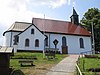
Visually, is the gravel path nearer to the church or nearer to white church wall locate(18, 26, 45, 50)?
white church wall locate(18, 26, 45, 50)

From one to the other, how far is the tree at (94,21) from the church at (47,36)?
7.23 m

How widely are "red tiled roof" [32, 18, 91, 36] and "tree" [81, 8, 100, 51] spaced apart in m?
7.70

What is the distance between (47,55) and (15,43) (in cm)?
1722

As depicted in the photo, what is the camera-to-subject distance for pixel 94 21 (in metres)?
57.0

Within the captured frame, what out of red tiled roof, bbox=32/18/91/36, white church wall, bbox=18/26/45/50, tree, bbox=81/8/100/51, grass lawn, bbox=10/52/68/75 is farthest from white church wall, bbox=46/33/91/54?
grass lawn, bbox=10/52/68/75

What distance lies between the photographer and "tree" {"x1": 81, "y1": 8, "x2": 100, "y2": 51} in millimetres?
56500

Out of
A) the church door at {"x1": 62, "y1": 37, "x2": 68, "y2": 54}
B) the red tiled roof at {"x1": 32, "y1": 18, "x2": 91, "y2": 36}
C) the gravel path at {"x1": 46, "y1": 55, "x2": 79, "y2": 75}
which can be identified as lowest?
the gravel path at {"x1": 46, "y1": 55, "x2": 79, "y2": 75}

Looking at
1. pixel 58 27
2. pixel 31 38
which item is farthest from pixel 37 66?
pixel 58 27

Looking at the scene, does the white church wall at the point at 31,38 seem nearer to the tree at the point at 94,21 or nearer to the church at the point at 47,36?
the church at the point at 47,36

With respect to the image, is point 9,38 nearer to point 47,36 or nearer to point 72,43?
point 47,36

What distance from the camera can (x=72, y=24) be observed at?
51906 millimetres

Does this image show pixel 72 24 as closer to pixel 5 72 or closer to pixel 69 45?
pixel 69 45

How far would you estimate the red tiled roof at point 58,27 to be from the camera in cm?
4707

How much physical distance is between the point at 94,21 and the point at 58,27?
13078 mm
